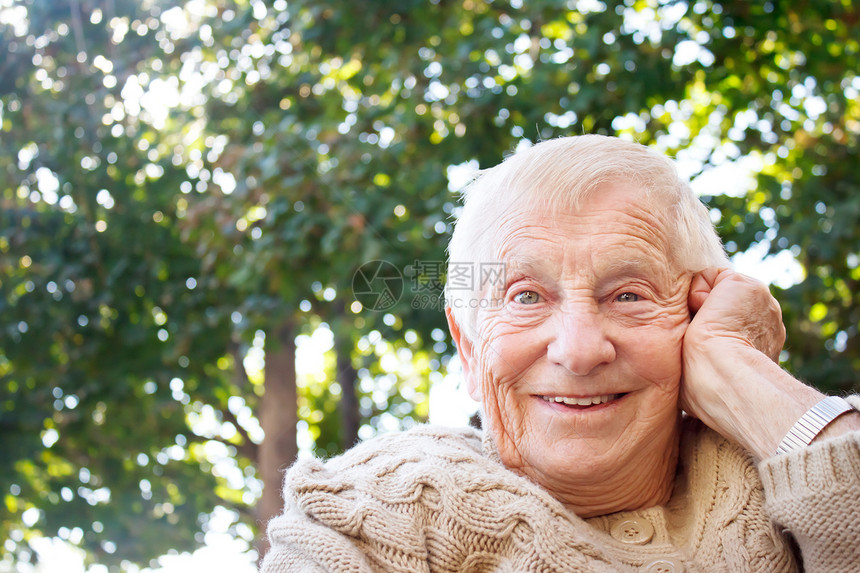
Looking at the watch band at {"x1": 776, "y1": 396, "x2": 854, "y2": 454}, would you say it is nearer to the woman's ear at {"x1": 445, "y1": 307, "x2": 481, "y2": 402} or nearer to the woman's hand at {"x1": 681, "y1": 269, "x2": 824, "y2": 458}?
the woman's hand at {"x1": 681, "y1": 269, "x2": 824, "y2": 458}

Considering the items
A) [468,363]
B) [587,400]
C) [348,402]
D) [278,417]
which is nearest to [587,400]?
[587,400]

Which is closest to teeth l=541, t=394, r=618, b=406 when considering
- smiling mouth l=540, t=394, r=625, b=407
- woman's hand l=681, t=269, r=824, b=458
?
smiling mouth l=540, t=394, r=625, b=407

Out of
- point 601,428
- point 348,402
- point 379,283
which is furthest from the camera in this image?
point 348,402

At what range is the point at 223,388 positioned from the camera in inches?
268

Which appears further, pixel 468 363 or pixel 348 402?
pixel 348 402

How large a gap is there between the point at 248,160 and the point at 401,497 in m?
3.38

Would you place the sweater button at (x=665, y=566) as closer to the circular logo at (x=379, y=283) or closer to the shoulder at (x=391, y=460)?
the shoulder at (x=391, y=460)

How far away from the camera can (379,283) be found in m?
4.56

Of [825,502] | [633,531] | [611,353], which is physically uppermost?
[611,353]

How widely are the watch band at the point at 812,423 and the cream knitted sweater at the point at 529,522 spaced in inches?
1.6

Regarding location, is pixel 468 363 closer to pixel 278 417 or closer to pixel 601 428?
pixel 601 428

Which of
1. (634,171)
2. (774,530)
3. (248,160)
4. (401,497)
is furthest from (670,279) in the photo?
(248,160)

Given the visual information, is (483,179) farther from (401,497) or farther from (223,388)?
(223,388)

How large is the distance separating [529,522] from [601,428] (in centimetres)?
27
